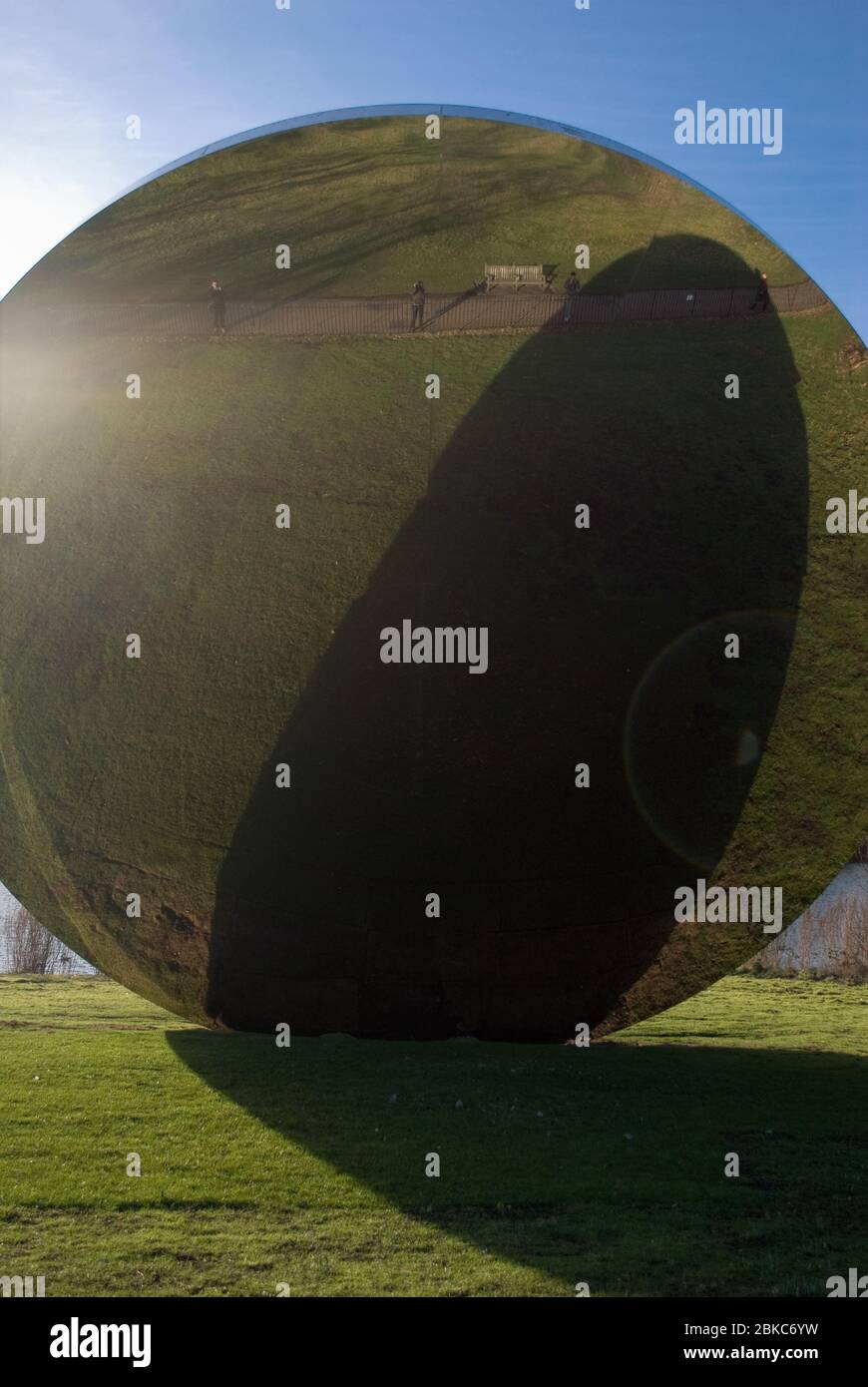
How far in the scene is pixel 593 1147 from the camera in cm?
752

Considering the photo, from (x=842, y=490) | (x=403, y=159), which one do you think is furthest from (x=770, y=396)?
(x=403, y=159)

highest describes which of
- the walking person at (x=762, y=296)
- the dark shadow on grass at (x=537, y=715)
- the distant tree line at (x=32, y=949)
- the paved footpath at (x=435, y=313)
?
the walking person at (x=762, y=296)

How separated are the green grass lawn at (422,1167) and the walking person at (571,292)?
190 inches

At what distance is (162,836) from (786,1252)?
432cm

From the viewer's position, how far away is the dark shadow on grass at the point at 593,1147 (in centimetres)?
623

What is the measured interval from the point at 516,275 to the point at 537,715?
291 cm

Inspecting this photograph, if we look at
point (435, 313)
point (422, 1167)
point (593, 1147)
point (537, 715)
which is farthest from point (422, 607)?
point (593, 1147)

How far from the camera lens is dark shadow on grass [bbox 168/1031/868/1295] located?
6227 millimetres

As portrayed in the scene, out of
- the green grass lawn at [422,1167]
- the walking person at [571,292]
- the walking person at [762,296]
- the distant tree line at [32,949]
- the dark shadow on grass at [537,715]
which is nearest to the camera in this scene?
the green grass lawn at [422,1167]

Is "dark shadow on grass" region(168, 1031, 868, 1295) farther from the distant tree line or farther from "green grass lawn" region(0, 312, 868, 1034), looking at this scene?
the distant tree line

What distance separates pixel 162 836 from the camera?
25.7 ft

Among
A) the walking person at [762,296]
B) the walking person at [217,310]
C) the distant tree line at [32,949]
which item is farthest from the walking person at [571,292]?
the distant tree line at [32,949]

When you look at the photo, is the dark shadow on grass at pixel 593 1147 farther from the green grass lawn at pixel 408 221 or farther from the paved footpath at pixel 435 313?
the green grass lawn at pixel 408 221
